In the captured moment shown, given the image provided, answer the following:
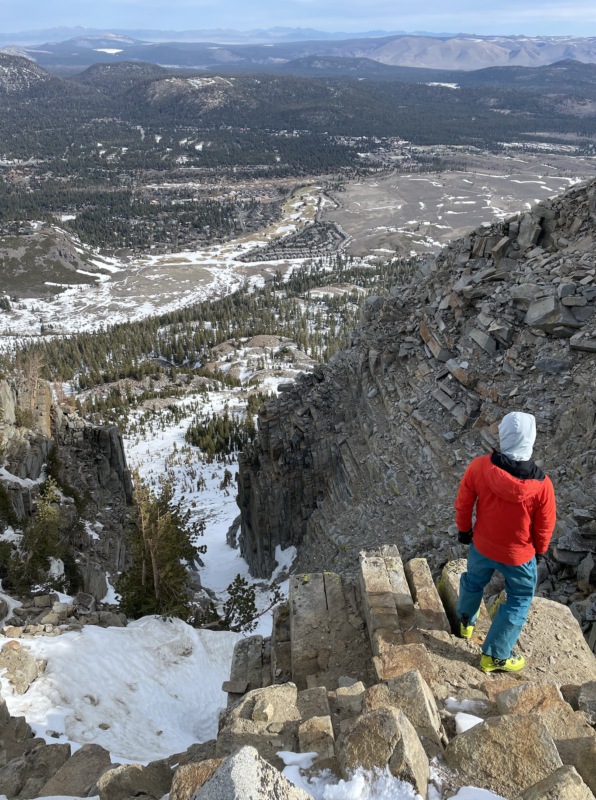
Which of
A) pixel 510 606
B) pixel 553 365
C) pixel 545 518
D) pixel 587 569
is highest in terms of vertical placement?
pixel 545 518

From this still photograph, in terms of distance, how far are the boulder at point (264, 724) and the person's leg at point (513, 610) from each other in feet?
9.30

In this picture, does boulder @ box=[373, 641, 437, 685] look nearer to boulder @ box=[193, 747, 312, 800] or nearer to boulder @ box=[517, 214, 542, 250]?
boulder @ box=[193, 747, 312, 800]

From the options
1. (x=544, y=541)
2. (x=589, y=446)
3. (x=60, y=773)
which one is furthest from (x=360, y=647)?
(x=589, y=446)

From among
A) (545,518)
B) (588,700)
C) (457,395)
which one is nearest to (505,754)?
(588,700)

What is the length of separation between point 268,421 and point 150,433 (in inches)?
1579

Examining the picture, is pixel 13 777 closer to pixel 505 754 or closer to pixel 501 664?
pixel 505 754

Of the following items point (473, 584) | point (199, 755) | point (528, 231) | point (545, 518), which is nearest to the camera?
point (545, 518)

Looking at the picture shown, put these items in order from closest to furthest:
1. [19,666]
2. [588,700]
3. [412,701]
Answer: [412,701], [588,700], [19,666]

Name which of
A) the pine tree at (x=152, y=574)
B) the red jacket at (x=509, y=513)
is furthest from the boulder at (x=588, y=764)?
the pine tree at (x=152, y=574)

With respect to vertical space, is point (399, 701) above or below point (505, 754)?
below

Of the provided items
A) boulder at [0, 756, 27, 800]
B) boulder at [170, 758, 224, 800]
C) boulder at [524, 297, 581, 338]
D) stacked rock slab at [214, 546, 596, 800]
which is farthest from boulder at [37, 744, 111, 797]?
boulder at [524, 297, 581, 338]

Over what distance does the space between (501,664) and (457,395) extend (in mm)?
11368

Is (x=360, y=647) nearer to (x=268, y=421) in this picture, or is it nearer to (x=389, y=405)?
(x=389, y=405)

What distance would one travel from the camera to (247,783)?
3799 mm
